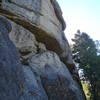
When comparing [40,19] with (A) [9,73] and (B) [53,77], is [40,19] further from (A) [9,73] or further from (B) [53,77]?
(A) [9,73]

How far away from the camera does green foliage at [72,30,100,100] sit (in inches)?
806

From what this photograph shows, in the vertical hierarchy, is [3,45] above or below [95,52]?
below

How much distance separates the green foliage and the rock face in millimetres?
1908

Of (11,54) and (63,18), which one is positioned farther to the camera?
(63,18)

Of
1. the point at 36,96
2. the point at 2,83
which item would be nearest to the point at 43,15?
the point at 36,96

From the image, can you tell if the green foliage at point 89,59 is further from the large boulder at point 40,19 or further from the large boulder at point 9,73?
the large boulder at point 9,73

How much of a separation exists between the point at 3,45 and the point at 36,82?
4.69 metres

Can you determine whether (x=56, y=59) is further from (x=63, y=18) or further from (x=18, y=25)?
(x=63, y=18)

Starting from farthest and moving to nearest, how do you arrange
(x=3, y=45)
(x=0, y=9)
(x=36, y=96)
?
1. (x=0, y=9)
2. (x=36, y=96)
3. (x=3, y=45)

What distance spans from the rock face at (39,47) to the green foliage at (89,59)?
191 cm

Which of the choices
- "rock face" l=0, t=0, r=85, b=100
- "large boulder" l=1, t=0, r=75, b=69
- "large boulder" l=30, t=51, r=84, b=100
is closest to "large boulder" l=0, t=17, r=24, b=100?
"rock face" l=0, t=0, r=85, b=100

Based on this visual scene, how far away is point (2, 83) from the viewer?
24.4 ft

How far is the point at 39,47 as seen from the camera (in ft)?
57.5

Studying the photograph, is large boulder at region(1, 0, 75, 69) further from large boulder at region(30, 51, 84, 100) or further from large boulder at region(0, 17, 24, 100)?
large boulder at region(0, 17, 24, 100)
